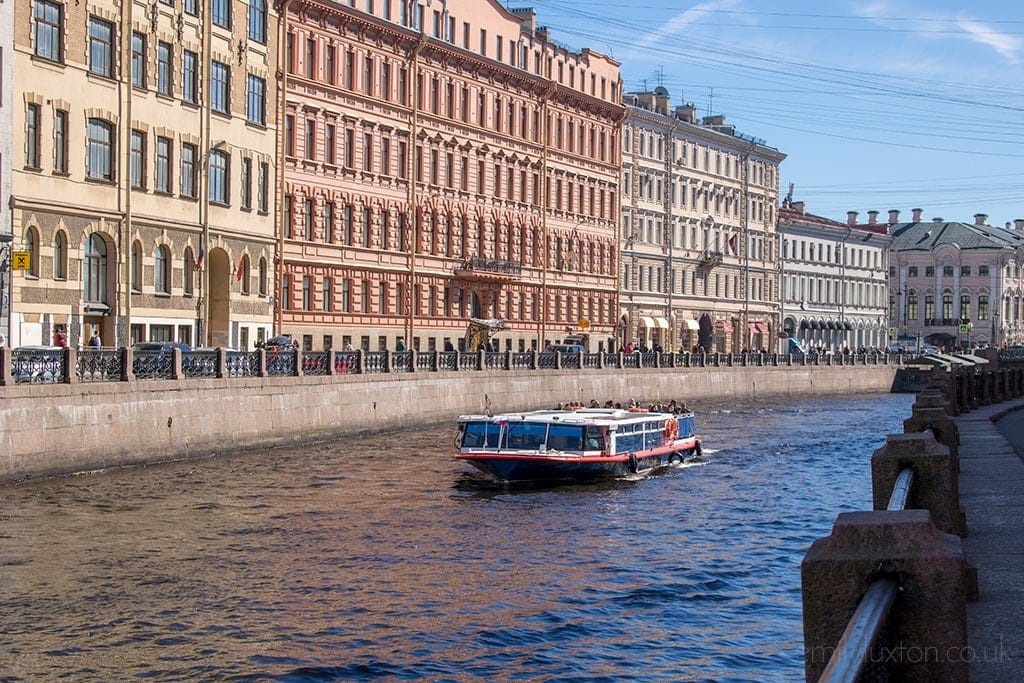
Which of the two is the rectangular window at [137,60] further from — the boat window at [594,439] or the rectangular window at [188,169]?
the boat window at [594,439]

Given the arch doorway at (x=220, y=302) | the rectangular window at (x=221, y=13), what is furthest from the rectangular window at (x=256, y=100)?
the arch doorway at (x=220, y=302)

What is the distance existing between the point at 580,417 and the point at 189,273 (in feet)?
54.1

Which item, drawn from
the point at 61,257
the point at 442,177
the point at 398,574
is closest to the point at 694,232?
the point at 442,177

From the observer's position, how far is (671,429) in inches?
1453

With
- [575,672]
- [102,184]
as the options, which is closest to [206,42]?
[102,184]

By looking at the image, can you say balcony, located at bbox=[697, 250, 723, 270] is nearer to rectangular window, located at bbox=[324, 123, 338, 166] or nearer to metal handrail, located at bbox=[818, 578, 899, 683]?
rectangular window, located at bbox=[324, 123, 338, 166]

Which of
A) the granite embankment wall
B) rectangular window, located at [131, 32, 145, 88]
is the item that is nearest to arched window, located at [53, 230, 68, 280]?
rectangular window, located at [131, 32, 145, 88]

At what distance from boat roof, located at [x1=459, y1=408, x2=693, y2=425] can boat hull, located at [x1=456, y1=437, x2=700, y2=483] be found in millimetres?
921

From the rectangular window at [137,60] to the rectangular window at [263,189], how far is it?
8404mm

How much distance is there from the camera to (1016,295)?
144 metres

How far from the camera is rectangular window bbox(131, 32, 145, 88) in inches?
1667

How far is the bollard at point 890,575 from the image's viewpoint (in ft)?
15.6

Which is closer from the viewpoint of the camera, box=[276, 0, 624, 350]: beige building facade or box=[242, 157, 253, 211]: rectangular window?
box=[242, 157, 253, 211]: rectangular window

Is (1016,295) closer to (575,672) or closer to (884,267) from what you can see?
(884,267)
